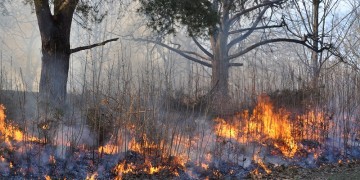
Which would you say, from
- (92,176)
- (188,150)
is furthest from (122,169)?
(188,150)

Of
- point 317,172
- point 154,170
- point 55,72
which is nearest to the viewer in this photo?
point 154,170

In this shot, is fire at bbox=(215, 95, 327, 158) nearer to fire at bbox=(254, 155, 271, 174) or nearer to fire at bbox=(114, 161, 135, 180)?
fire at bbox=(254, 155, 271, 174)

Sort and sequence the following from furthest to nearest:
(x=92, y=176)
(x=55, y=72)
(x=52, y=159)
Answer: (x=55, y=72) → (x=92, y=176) → (x=52, y=159)

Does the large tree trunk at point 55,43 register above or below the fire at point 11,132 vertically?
above

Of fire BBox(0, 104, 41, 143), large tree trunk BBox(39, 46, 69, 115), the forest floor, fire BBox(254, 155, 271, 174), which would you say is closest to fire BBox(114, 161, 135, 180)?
fire BBox(0, 104, 41, 143)

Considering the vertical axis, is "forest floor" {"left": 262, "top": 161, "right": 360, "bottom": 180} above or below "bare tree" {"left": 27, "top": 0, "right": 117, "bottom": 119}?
below

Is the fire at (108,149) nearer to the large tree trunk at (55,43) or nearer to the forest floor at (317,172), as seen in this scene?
the large tree trunk at (55,43)

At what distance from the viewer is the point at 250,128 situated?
9.59 m

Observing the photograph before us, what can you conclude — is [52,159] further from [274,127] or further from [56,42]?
[274,127]

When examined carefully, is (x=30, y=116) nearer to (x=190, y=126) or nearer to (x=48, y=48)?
(x=48, y=48)

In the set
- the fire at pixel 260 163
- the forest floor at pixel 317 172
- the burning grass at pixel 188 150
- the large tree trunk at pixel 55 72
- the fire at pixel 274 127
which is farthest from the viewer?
the fire at pixel 274 127

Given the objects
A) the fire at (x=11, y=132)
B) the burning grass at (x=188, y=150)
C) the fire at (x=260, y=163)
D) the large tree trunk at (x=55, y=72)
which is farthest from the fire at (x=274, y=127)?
the fire at (x=11, y=132)

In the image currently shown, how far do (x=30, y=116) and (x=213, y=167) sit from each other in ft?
12.0

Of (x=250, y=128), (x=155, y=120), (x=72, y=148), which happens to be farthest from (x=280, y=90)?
(x=72, y=148)
